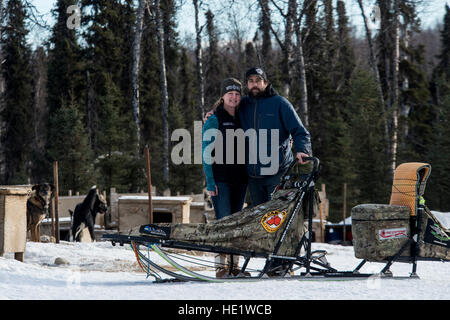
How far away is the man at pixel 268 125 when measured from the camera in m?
4.30

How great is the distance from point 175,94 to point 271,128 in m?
27.5

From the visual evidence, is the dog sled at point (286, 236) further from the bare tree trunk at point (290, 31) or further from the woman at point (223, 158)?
the bare tree trunk at point (290, 31)

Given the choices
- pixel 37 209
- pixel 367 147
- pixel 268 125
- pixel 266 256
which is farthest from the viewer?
pixel 367 147

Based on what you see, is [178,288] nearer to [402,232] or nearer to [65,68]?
[402,232]

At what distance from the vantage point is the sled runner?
3.95 m

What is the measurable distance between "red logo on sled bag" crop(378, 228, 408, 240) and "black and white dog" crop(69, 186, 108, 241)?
6876 millimetres

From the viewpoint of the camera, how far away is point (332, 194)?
19.9m

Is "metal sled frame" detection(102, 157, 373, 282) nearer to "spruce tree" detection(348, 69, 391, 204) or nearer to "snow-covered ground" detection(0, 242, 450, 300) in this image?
"snow-covered ground" detection(0, 242, 450, 300)

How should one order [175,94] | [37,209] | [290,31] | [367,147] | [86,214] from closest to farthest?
[37,209] < [86,214] < [290,31] < [367,147] < [175,94]

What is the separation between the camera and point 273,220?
373cm

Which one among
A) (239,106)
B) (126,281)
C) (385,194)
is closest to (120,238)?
(126,281)

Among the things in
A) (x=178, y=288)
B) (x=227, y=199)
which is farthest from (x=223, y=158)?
(x=178, y=288)

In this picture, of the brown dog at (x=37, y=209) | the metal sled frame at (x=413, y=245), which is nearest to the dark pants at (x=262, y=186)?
the metal sled frame at (x=413, y=245)

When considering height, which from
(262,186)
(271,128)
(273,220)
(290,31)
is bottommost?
(273,220)
